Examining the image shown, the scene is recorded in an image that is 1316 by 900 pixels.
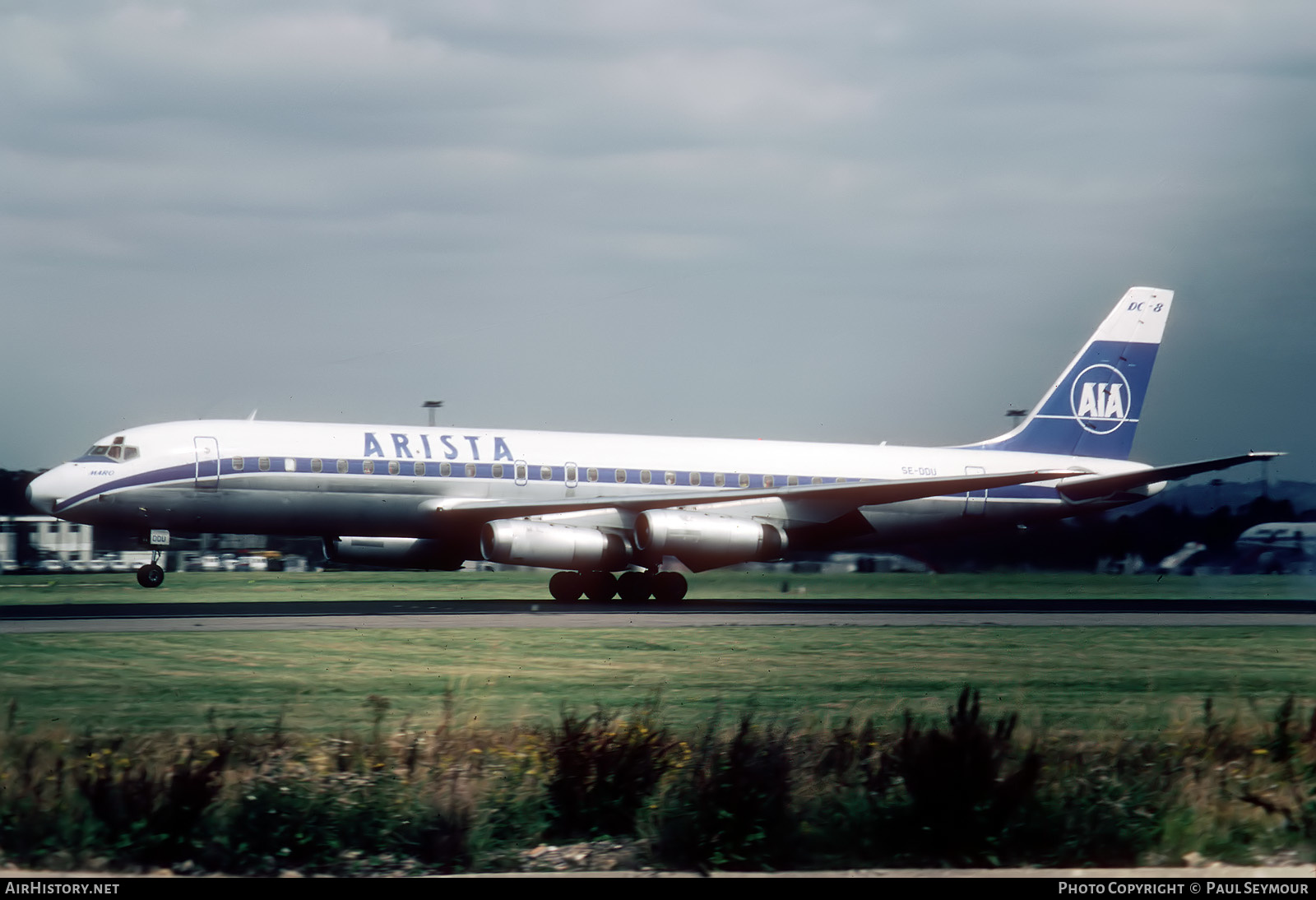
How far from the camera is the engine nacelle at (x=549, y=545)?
28.2 meters

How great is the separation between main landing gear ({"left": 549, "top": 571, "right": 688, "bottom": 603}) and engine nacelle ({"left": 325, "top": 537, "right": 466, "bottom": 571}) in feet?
8.64

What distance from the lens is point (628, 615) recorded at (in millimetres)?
24562

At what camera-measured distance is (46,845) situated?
8.45 m

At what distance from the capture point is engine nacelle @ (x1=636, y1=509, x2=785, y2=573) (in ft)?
97.8

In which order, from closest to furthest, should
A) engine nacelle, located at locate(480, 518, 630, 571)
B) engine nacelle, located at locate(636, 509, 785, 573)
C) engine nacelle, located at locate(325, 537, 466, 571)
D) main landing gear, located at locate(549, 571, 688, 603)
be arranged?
engine nacelle, located at locate(480, 518, 630, 571), engine nacelle, located at locate(636, 509, 785, 573), main landing gear, located at locate(549, 571, 688, 603), engine nacelle, located at locate(325, 537, 466, 571)

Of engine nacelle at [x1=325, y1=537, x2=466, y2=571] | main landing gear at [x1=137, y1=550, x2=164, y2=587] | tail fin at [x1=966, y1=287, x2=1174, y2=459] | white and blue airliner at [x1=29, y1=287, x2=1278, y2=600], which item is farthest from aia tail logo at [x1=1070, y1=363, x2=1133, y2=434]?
main landing gear at [x1=137, y1=550, x2=164, y2=587]

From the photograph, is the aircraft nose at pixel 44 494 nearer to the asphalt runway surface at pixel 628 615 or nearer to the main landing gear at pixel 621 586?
the asphalt runway surface at pixel 628 615

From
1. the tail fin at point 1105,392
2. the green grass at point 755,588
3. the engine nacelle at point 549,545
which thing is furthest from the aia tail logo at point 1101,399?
the engine nacelle at point 549,545

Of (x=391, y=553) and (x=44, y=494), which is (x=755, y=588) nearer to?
(x=391, y=553)

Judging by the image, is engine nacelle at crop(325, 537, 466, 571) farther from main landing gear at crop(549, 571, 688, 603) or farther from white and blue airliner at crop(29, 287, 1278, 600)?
main landing gear at crop(549, 571, 688, 603)

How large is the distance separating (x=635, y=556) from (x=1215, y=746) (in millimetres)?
20288

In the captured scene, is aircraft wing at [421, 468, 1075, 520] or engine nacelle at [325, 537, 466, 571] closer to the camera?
aircraft wing at [421, 468, 1075, 520]

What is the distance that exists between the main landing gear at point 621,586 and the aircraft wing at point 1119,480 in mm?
11370
